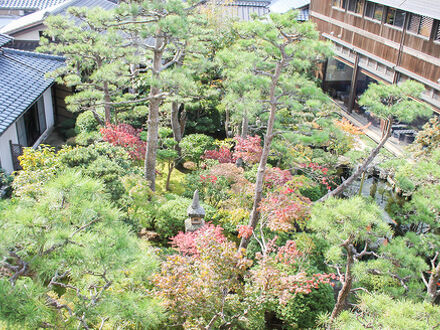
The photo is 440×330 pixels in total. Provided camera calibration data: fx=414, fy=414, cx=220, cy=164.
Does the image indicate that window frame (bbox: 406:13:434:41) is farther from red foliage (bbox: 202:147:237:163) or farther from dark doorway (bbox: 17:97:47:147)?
dark doorway (bbox: 17:97:47:147)

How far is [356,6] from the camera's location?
677 inches

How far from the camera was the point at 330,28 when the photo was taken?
63.9 feet

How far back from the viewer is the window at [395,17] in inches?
564

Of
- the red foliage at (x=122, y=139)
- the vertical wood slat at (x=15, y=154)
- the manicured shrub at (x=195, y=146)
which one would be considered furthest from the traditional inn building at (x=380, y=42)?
the vertical wood slat at (x=15, y=154)

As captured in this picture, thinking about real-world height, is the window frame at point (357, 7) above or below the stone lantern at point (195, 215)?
above

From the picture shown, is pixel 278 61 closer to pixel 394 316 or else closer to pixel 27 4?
pixel 394 316

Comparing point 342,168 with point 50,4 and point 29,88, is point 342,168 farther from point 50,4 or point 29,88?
point 50,4

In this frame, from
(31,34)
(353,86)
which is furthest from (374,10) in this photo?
(31,34)

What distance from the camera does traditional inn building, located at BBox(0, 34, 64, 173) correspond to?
11.5 m

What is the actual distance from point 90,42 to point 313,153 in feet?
25.4

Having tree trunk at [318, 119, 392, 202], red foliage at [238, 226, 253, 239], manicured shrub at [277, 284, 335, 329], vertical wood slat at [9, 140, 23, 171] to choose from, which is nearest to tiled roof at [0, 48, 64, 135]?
vertical wood slat at [9, 140, 23, 171]

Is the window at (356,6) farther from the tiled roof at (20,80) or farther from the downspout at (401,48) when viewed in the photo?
the tiled roof at (20,80)

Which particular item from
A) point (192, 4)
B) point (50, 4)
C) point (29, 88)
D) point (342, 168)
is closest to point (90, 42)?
point (29, 88)

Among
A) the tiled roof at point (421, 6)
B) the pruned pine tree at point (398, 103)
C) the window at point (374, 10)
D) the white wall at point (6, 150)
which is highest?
the tiled roof at point (421, 6)
